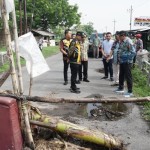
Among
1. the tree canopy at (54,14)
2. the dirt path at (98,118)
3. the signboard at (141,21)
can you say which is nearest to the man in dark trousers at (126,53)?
the dirt path at (98,118)

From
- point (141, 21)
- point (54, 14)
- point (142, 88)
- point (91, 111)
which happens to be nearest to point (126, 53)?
point (142, 88)

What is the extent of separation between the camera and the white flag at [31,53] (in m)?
4.91

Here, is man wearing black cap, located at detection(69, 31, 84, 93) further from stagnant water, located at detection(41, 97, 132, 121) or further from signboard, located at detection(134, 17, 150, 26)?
signboard, located at detection(134, 17, 150, 26)

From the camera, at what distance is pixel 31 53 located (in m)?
4.99

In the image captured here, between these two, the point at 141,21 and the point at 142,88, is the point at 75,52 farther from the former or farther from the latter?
the point at 141,21

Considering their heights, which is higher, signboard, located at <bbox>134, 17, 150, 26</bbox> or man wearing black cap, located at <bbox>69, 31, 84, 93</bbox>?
signboard, located at <bbox>134, 17, 150, 26</bbox>

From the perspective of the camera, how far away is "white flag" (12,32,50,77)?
4910mm

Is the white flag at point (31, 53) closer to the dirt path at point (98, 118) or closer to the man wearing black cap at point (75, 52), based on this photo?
the dirt path at point (98, 118)

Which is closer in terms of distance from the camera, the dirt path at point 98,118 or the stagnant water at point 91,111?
the dirt path at point 98,118

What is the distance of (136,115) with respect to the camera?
24.1 feet

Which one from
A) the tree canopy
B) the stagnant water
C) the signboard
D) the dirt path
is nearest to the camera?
the dirt path

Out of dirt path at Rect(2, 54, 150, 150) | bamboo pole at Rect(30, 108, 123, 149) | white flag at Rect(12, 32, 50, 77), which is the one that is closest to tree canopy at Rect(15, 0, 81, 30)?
dirt path at Rect(2, 54, 150, 150)

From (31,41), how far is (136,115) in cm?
343

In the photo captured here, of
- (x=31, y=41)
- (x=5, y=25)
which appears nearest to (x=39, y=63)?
(x=31, y=41)
